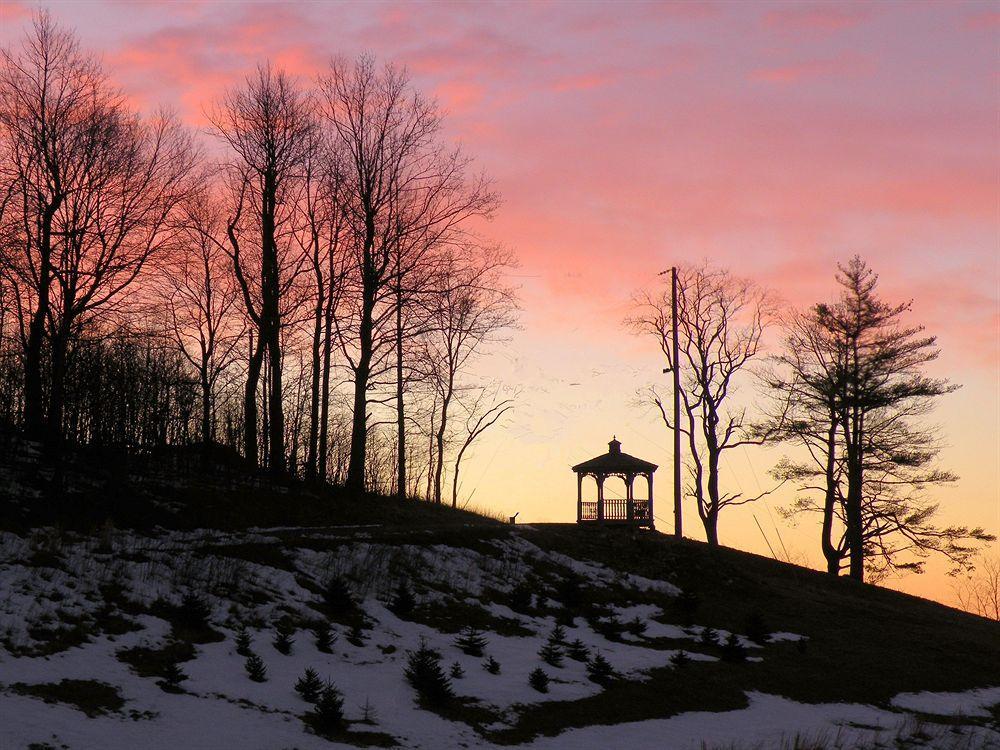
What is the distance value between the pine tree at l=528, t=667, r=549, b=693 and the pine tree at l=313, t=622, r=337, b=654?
2970 mm

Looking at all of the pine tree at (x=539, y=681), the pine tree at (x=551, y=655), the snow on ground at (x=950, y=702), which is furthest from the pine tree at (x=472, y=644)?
the snow on ground at (x=950, y=702)

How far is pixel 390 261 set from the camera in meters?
31.9

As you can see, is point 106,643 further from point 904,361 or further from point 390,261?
point 904,361

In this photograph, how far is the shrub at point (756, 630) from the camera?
19375mm

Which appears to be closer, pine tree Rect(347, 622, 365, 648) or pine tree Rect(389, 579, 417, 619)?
pine tree Rect(347, 622, 365, 648)

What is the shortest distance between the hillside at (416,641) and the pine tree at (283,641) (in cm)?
4

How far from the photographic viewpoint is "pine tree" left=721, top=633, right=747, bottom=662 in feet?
57.0

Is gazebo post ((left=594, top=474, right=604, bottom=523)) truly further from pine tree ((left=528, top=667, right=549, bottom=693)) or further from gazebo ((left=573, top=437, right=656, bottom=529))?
pine tree ((left=528, top=667, right=549, bottom=693))

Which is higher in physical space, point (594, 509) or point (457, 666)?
point (594, 509)

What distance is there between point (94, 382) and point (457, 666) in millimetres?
17091

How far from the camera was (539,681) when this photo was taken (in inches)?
548

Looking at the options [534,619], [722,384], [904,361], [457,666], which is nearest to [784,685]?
[534,619]

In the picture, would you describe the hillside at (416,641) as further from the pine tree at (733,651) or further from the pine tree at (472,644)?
the pine tree at (472,644)

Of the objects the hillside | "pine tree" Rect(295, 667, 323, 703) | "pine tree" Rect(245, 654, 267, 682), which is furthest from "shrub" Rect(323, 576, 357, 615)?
"pine tree" Rect(295, 667, 323, 703)
